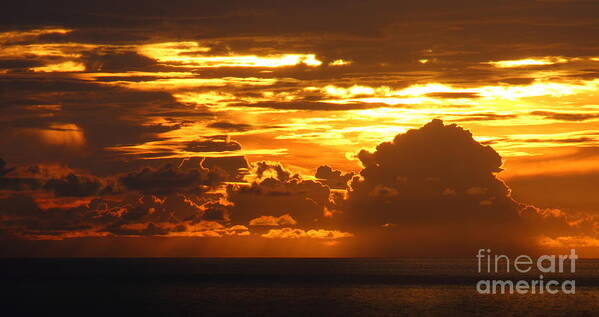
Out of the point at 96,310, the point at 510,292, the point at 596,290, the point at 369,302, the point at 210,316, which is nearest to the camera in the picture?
the point at 210,316

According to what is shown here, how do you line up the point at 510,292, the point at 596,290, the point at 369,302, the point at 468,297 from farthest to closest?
the point at 596,290 → the point at 510,292 → the point at 468,297 → the point at 369,302

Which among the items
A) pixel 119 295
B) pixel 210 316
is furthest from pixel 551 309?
pixel 119 295

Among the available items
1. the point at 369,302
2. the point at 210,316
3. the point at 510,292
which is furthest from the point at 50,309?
the point at 510,292

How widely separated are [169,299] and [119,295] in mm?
13251

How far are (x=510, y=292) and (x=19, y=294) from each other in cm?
6808

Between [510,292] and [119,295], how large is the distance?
54.9 metres

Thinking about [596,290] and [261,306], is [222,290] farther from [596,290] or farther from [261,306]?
[596,290]

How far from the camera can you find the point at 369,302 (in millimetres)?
102812

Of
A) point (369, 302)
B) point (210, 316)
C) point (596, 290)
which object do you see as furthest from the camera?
point (596, 290)

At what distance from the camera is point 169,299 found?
107m

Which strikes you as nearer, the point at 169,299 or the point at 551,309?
the point at 551,309

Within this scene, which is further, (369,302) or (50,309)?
(369,302)

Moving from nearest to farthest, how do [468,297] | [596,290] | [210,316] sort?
[210,316] < [468,297] < [596,290]

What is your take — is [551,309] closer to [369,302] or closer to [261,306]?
[369,302]
